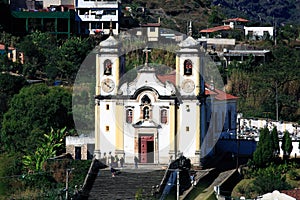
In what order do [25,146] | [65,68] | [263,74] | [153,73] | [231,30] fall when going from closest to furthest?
[153,73], [25,146], [65,68], [263,74], [231,30]

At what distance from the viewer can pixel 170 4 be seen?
96.2 meters

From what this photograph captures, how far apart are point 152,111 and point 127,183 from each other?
14.2ft

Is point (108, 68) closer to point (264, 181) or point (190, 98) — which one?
point (190, 98)

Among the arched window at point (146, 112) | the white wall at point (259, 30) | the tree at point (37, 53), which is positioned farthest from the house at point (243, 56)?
the arched window at point (146, 112)

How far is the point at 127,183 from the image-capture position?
4122 centimetres

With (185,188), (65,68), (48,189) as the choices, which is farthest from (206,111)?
(65,68)

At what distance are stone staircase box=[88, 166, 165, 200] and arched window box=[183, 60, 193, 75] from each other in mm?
4278

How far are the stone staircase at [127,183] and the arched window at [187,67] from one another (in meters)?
4.28

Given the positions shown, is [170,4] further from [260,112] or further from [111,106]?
[111,106]

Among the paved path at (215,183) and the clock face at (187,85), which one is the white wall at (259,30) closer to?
the clock face at (187,85)

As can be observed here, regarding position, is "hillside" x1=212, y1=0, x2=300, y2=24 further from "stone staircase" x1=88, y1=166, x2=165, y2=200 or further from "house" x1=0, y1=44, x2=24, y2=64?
"stone staircase" x1=88, y1=166, x2=165, y2=200

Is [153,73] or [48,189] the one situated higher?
[153,73]

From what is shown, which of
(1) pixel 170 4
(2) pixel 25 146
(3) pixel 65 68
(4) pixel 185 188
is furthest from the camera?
(1) pixel 170 4

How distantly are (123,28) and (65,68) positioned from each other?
44.4 feet
